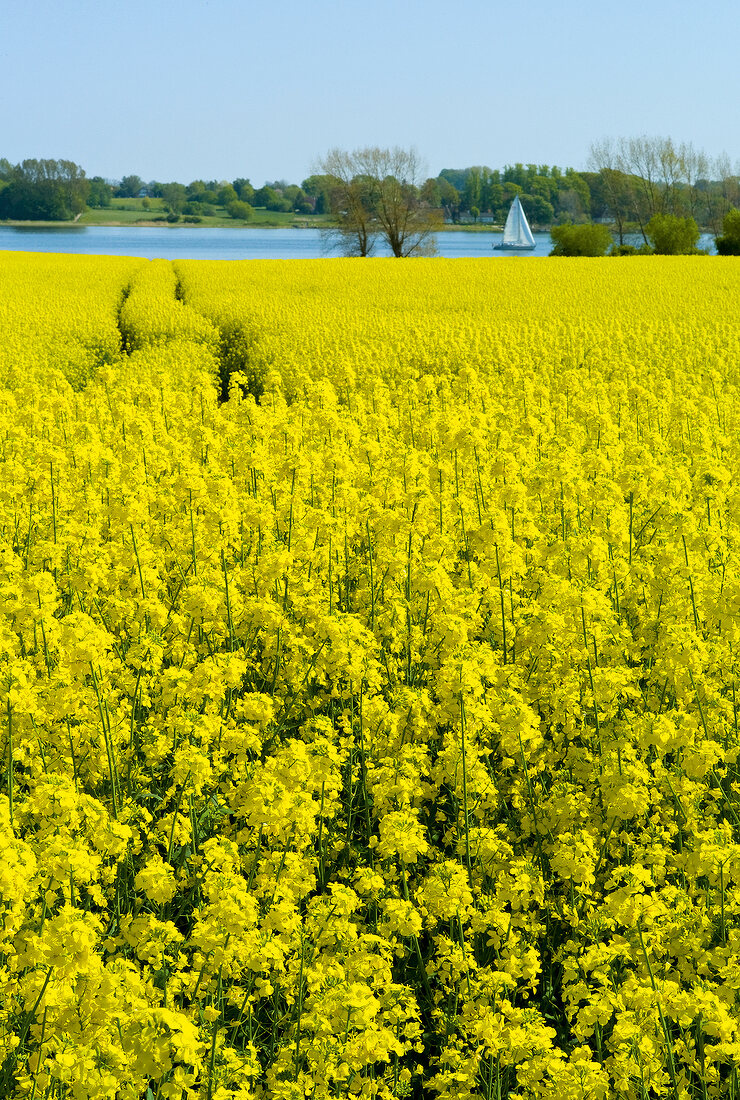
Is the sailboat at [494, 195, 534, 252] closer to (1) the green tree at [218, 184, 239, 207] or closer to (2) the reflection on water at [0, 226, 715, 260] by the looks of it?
(2) the reflection on water at [0, 226, 715, 260]

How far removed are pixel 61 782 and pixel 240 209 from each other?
15729 centimetres

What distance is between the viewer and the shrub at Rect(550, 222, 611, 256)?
2224 inches

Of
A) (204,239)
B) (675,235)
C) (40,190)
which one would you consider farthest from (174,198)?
(675,235)

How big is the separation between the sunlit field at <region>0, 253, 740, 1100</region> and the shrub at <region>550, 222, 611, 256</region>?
51.2 m

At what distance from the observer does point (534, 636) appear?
4785 mm

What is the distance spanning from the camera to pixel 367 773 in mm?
3961

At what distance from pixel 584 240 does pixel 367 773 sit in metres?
57.2

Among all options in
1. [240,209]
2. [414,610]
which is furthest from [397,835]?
[240,209]

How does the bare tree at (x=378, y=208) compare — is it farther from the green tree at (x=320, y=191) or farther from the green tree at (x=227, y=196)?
the green tree at (x=227, y=196)

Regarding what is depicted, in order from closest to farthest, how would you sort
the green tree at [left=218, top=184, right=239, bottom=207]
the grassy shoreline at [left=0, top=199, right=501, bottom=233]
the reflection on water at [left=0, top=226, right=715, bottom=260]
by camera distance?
the reflection on water at [left=0, top=226, right=715, bottom=260] < the grassy shoreline at [left=0, top=199, right=501, bottom=233] < the green tree at [left=218, top=184, right=239, bottom=207]

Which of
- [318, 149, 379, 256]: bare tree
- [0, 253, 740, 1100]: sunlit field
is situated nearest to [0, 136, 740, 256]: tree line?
[318, 149, 379, 256]: bare tree

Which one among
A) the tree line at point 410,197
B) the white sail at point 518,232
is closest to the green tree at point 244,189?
the tree line at point 410,197

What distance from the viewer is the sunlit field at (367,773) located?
8.86ft

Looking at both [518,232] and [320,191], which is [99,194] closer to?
[320,191]
